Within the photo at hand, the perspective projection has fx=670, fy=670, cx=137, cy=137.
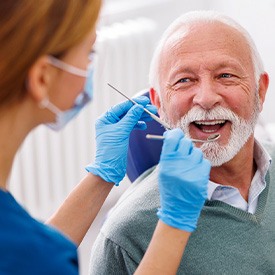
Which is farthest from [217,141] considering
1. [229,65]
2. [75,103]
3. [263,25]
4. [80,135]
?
[263,25]

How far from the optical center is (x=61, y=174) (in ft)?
11.6

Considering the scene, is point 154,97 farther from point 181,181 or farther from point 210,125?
point 181,181

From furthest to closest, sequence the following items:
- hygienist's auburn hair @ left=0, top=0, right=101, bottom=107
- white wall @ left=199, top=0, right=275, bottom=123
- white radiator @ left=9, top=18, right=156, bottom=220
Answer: white wall @ left=199, top=0, right=275, bottom=123
white radiator @ left=9, top=18, right=156, bottom=220
hygienist's auburn hair @ left=0, top=0, right=101, bottom=107

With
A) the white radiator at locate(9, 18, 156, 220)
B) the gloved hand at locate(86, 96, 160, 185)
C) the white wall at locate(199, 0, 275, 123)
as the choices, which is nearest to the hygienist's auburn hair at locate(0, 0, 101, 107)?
the gloved hand at locate(86, 96, 160, 185)

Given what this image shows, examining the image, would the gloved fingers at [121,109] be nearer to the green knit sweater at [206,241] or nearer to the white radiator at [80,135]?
the green knit sweater at [206,241]

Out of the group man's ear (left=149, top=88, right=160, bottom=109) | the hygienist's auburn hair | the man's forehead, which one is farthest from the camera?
man's ear (left=149, top=88, right=160, bottom=109)

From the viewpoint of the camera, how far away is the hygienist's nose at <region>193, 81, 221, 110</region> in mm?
1710

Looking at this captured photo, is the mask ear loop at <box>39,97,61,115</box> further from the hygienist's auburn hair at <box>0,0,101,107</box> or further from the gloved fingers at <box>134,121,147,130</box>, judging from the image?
the gloved fingers at <box>134,121,147,130</box>

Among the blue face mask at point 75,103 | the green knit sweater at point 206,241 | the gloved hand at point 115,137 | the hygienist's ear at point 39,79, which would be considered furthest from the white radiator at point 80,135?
the hygienist's ear at point 39,79

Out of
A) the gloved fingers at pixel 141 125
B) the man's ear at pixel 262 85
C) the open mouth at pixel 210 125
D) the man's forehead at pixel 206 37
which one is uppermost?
the man's forehead at pixel 206 37

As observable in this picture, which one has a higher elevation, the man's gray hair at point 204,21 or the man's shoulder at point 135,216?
the man's gray hair at point 204,21

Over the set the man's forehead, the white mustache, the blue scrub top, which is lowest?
the blue scrub top

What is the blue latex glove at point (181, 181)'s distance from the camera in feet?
4.60

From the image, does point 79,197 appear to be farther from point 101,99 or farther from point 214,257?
point 101,99
